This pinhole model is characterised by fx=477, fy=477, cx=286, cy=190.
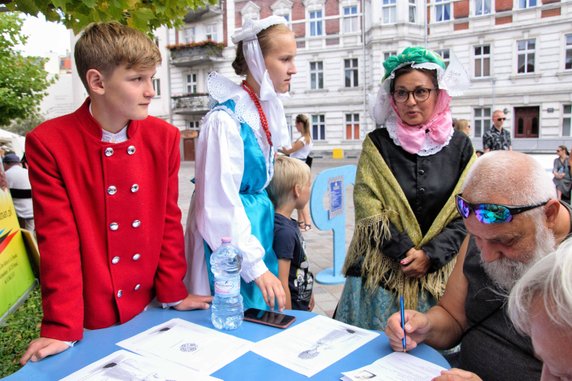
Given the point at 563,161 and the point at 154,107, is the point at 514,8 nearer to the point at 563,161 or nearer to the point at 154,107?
the point at 563,161

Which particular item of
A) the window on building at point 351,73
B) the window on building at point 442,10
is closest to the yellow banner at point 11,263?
the window on building at point 351,73

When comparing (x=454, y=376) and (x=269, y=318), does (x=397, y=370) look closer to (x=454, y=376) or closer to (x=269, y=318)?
(x=454, y=376)

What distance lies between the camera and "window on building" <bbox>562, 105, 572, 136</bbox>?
75.1 ft

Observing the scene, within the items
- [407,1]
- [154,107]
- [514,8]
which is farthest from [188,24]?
[514,8]

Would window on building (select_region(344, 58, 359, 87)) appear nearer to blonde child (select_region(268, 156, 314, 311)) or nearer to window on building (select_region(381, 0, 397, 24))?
window on building (select_region(381, 0, 397, 24))

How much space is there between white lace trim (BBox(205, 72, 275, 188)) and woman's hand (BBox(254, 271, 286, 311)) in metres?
0.50

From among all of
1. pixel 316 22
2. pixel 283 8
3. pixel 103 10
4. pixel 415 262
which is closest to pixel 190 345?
pixel 415 262

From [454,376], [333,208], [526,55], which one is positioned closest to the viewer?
[454,376]

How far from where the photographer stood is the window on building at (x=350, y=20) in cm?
2725

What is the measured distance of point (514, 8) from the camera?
23844 millimetres

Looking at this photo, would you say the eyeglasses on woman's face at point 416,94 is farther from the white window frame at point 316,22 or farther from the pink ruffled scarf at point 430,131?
the white window frame at point 316,22

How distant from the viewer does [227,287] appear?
1737mm

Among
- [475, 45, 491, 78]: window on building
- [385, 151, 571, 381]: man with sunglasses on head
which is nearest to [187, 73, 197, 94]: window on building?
[475, 45, 491, 78]: window on building

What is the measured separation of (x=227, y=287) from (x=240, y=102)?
828 millimetres
